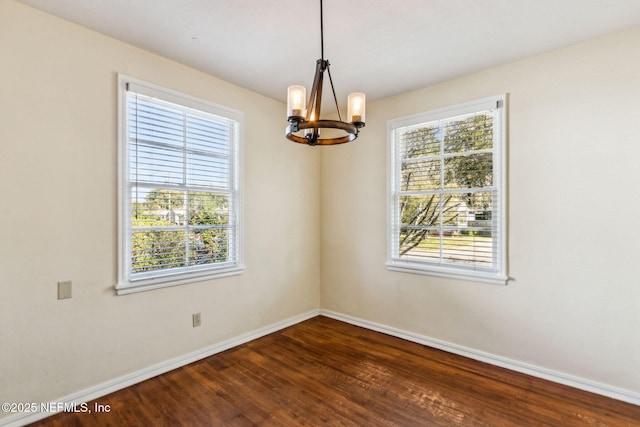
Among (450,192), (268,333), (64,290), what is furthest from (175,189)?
(450,192)

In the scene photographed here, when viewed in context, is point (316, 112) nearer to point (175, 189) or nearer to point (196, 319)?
point (175, 189)

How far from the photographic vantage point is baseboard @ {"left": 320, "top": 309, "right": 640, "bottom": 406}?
7.82 ft

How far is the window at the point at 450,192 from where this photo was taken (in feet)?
9.66

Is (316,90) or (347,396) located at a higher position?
(316,90)

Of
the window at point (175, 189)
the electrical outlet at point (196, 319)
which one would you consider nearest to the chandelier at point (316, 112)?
the window at point (175, 189)

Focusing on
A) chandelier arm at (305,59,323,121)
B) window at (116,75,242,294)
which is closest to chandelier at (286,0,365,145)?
chandelier arm at (305,59,323,121)

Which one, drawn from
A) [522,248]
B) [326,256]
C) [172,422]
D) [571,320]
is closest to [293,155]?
[326,256]

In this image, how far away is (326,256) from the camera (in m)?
4.29

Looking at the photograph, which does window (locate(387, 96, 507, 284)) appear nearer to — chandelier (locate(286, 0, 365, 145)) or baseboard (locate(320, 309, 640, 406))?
baseboard (locate(320, 309, 640, 406))

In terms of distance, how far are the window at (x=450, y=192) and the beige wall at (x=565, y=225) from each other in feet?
0.39

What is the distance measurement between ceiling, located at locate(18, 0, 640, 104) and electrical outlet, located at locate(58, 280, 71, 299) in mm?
1893

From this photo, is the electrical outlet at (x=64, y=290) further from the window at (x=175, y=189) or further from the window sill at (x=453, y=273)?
the window sill at (x=453, y=273)

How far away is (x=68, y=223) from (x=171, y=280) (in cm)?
91

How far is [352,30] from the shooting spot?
2.32 m
